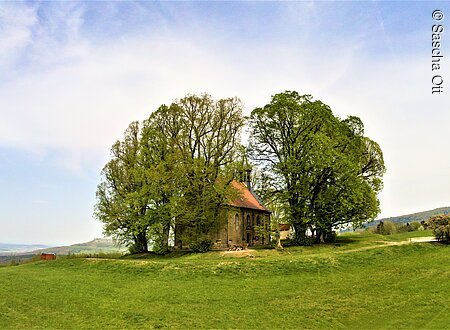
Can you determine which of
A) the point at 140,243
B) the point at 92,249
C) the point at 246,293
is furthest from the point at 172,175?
the point at 92,249

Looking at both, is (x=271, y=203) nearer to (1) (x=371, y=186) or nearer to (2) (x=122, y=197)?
(1) (x=371, y=186)

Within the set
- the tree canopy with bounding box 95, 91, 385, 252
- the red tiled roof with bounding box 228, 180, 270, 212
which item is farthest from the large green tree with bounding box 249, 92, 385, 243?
the red tiled roof with bounding box 228, 180, 270, 212

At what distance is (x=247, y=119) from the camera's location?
48.3 m

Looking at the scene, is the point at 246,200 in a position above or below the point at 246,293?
above

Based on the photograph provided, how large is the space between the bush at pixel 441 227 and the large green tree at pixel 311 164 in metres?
8.68

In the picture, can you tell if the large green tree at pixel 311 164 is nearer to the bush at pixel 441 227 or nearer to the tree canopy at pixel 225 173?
the tree canopy at pixel 225 173

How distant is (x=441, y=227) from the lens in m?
35.6

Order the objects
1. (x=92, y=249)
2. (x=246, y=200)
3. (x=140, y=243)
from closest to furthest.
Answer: (x=140, y=243) < (x=246, y=200) < (x=92, y=249)

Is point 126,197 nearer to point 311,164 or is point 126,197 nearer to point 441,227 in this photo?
point 311,164

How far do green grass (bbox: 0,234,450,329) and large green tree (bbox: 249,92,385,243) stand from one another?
481 inches

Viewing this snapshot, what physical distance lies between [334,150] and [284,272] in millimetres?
19673

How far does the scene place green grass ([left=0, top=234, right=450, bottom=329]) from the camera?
20.1m

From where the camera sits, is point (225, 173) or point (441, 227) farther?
point (225, 173)

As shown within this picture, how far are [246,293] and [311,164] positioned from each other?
74.5ft
